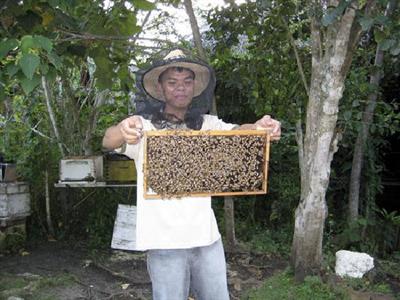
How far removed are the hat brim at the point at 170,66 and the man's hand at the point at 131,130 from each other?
30 cm

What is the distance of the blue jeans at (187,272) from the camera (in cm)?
206

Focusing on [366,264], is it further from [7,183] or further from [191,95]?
[7,183]

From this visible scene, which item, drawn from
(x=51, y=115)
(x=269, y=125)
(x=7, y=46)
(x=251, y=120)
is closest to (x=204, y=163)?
(x=269, y=125)

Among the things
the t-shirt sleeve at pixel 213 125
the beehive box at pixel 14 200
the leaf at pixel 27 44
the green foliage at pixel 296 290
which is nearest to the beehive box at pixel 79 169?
the beehive box at pixel 14 200

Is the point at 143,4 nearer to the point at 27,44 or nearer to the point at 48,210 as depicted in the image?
the point at 27,44

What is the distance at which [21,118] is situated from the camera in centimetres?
631

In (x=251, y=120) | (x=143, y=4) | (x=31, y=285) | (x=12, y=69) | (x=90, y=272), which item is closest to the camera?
(x=12, y=69)

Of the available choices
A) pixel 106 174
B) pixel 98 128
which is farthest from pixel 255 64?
pixel 98 128

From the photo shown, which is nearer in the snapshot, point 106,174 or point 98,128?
point 106,174

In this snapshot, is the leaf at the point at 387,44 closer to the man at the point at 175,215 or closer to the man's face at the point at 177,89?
the man at the point at 175,215

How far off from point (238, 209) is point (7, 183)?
292 cm

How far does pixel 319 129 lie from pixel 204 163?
77.0 inches

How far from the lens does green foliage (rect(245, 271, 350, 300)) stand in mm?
3838

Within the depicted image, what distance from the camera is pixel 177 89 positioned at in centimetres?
214
